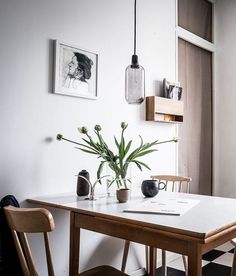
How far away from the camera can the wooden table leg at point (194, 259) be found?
1166mm

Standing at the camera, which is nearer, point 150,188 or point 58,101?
point 150,188

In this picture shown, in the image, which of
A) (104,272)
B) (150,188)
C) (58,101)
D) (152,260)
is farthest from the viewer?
(152,260)

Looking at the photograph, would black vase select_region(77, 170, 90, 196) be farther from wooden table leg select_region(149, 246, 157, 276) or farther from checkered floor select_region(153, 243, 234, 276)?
checkered floor select_region(153, 243, 234, 276)

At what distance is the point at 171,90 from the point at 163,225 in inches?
73.8

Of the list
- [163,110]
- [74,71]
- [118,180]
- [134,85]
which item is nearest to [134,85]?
[134,85]

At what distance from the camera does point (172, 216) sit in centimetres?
138

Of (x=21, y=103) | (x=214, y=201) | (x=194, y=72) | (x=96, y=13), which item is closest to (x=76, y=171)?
(x=21, y=103)

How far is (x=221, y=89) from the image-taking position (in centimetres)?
372

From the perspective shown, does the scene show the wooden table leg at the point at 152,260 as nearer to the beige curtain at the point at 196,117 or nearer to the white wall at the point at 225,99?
the beige curtain at the point at 196,117

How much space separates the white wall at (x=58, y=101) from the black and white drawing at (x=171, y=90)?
0.53 ft

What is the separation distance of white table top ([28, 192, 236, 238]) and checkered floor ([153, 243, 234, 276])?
1027 millimetres

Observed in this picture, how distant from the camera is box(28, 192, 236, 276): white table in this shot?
1.17 m

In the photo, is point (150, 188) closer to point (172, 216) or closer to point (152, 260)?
point (172, 216)

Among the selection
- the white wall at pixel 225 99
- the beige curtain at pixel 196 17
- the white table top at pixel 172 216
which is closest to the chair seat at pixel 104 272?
the white table top at pixel 172 216
